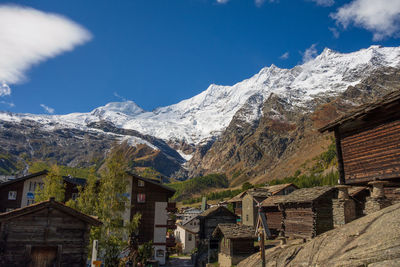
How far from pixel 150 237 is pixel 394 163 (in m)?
37.3

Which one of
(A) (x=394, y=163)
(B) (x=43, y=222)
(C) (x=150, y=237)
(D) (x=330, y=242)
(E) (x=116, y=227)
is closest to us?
(D) (x=330, y=242)

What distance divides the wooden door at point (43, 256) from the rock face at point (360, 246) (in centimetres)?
1339

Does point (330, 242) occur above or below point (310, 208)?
below

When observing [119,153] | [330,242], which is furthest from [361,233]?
[119,153]

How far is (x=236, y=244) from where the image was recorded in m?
36.1

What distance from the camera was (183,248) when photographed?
71.2m

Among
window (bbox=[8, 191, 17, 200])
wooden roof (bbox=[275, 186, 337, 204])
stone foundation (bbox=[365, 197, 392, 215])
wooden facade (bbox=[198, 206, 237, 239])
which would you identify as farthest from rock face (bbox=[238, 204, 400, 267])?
window (bbox=[8, 191, 17, 200])

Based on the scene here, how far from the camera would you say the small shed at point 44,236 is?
725 inches

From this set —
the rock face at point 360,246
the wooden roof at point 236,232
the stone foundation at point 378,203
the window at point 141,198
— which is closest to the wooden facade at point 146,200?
the window at point 141,198

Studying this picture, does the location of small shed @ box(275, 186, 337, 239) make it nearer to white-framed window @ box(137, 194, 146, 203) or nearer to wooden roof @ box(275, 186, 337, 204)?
wooden roof @ box(275, 186, 337, 204)

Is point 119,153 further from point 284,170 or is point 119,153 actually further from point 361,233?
point 284,170

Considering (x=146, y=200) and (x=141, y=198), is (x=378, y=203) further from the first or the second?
(x=141, y=198)

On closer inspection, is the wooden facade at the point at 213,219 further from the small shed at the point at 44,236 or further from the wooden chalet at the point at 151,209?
the small shed at the point at 44,236

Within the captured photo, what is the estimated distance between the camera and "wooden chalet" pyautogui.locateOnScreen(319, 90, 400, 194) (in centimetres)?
1678
